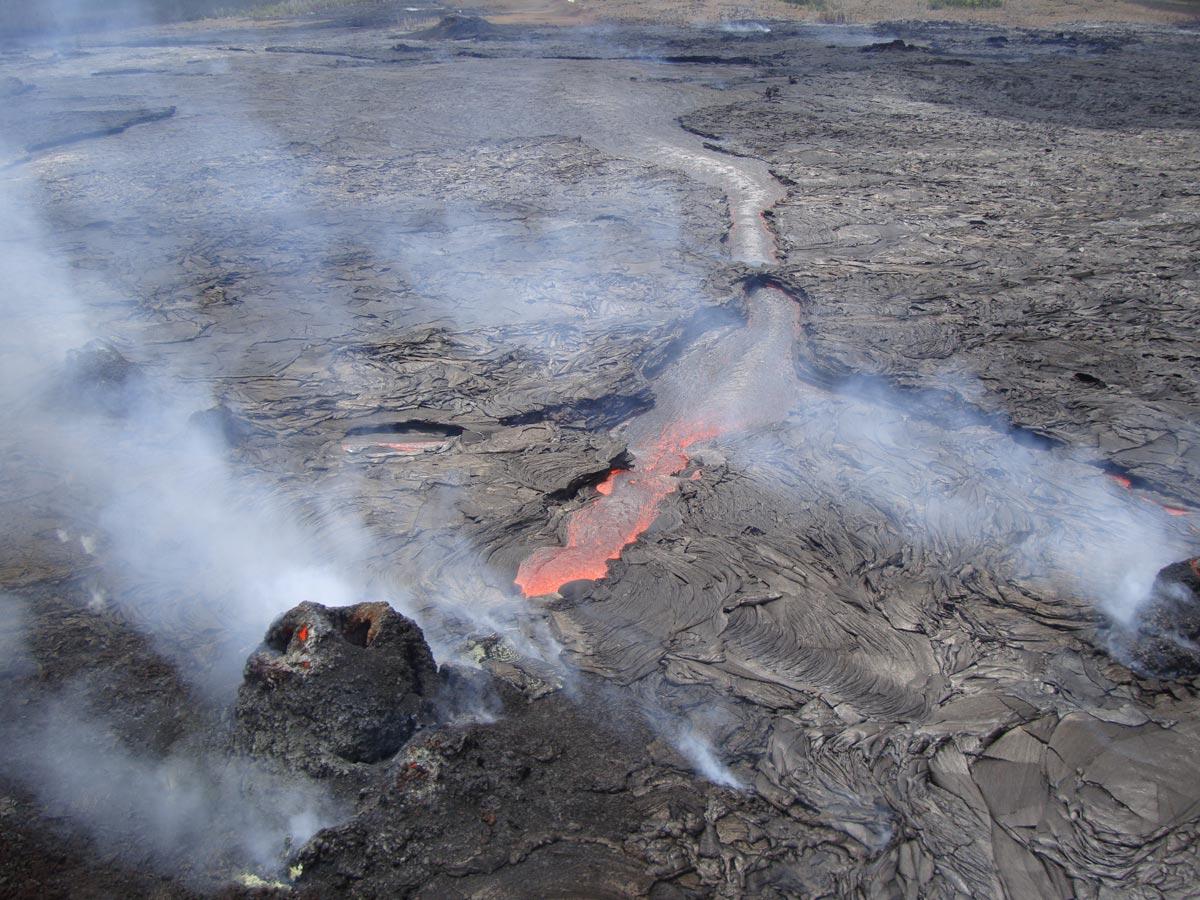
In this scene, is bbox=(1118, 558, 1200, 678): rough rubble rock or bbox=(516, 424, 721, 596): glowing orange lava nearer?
bbox=(1118, 558, 1200, 678): rough rubble rock

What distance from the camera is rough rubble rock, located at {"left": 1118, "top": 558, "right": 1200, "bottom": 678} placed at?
14.1ft

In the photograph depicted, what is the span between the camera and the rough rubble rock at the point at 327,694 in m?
3.72

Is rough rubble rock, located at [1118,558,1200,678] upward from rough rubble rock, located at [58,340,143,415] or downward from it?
downward

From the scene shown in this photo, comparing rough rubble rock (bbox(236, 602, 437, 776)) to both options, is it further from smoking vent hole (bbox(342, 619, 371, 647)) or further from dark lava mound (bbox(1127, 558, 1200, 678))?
dark lava mound (bbox(1127, 558, 1200, 678))

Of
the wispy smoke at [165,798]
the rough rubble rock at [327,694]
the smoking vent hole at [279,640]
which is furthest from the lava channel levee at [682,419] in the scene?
the wispy smoke at [165,798]

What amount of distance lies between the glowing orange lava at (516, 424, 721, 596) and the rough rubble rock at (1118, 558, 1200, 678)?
3268 millimetres

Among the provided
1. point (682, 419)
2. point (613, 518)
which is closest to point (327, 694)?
point (613, 518)

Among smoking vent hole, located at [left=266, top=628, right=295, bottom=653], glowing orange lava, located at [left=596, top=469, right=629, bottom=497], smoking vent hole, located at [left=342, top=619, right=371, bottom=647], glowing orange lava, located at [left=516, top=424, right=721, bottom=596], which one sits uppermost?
smoking vent hole, located at [left=266, top=628, right=295, bottom=653]

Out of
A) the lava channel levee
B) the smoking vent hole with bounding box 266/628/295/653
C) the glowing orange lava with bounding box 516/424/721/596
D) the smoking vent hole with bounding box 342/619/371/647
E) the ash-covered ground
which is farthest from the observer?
the lava channel levee

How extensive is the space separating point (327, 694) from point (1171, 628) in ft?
15.7

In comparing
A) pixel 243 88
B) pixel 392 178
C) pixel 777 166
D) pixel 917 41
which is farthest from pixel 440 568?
pixel 917 41

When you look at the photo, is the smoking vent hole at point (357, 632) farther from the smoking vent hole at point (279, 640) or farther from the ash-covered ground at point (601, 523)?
the smoking vent hole at point (279, 640)

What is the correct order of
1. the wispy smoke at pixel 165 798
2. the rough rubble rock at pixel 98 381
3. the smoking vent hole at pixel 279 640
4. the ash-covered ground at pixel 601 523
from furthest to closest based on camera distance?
the rough rubble rock at pixel 98 381, the smoking vent hole at pixel 279 640, the ash-covered ground at pixel 601 523, the wispy smoke at pixel 165 798

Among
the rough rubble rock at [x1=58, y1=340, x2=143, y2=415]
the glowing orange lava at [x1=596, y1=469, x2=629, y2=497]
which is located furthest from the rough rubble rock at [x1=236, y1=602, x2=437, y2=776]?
the rough rubble rock at [x1=58, y1=340, x2=143, y2=415]
